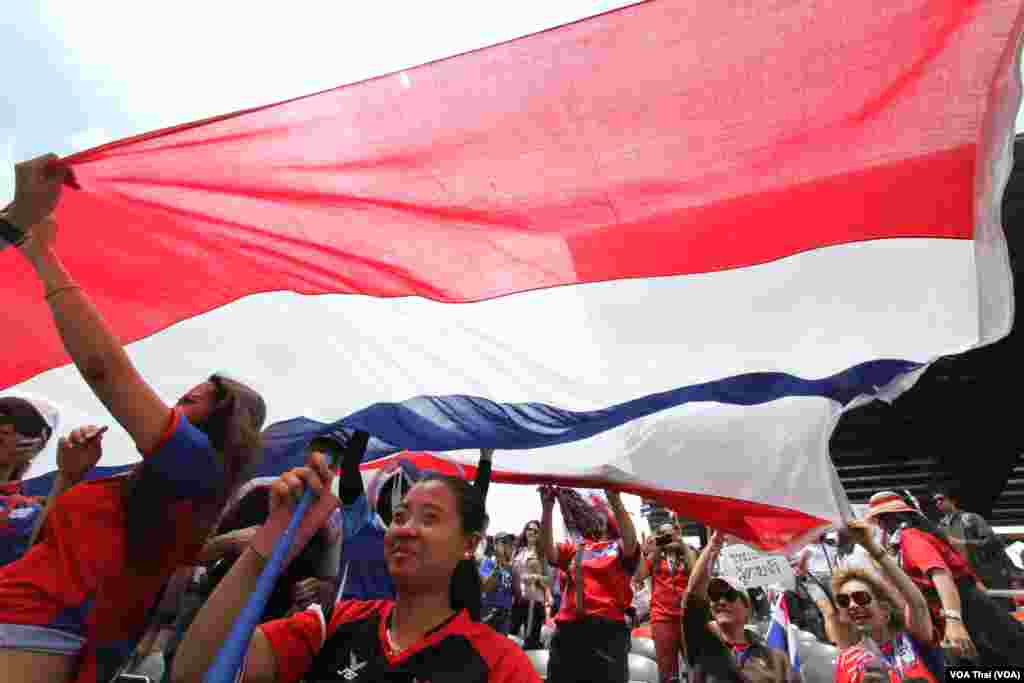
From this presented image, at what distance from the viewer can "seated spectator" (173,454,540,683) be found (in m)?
1.50

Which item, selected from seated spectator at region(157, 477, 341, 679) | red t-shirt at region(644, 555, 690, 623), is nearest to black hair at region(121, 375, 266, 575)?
seated spectator at region(157, 477, 341, 679)

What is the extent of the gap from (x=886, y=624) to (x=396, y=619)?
8.45ft

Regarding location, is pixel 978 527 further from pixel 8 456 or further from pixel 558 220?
pixel 8 456

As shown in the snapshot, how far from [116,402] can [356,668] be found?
0.80 metres

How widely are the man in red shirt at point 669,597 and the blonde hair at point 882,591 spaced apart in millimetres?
2837

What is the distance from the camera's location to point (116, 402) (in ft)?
4.99

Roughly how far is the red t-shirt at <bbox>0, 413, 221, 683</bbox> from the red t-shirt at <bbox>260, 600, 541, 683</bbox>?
300 millimetres

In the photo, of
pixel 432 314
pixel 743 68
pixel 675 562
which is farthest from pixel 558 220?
pixel 675 562

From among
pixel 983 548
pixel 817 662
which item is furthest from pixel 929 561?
pixel 983 548

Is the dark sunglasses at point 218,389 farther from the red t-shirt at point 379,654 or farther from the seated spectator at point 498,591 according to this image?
the seated spectator at point 498,591

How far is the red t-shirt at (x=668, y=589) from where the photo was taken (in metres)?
6.37

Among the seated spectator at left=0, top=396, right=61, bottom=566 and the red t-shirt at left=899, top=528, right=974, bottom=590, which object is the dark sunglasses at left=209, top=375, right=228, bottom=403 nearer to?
the seated spectator at left=0, top=396, right=61, bottom=566

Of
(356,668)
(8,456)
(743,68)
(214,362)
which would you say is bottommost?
(356,668)

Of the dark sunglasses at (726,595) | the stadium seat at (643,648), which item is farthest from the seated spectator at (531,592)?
the dark sunglasses at (726,595)
